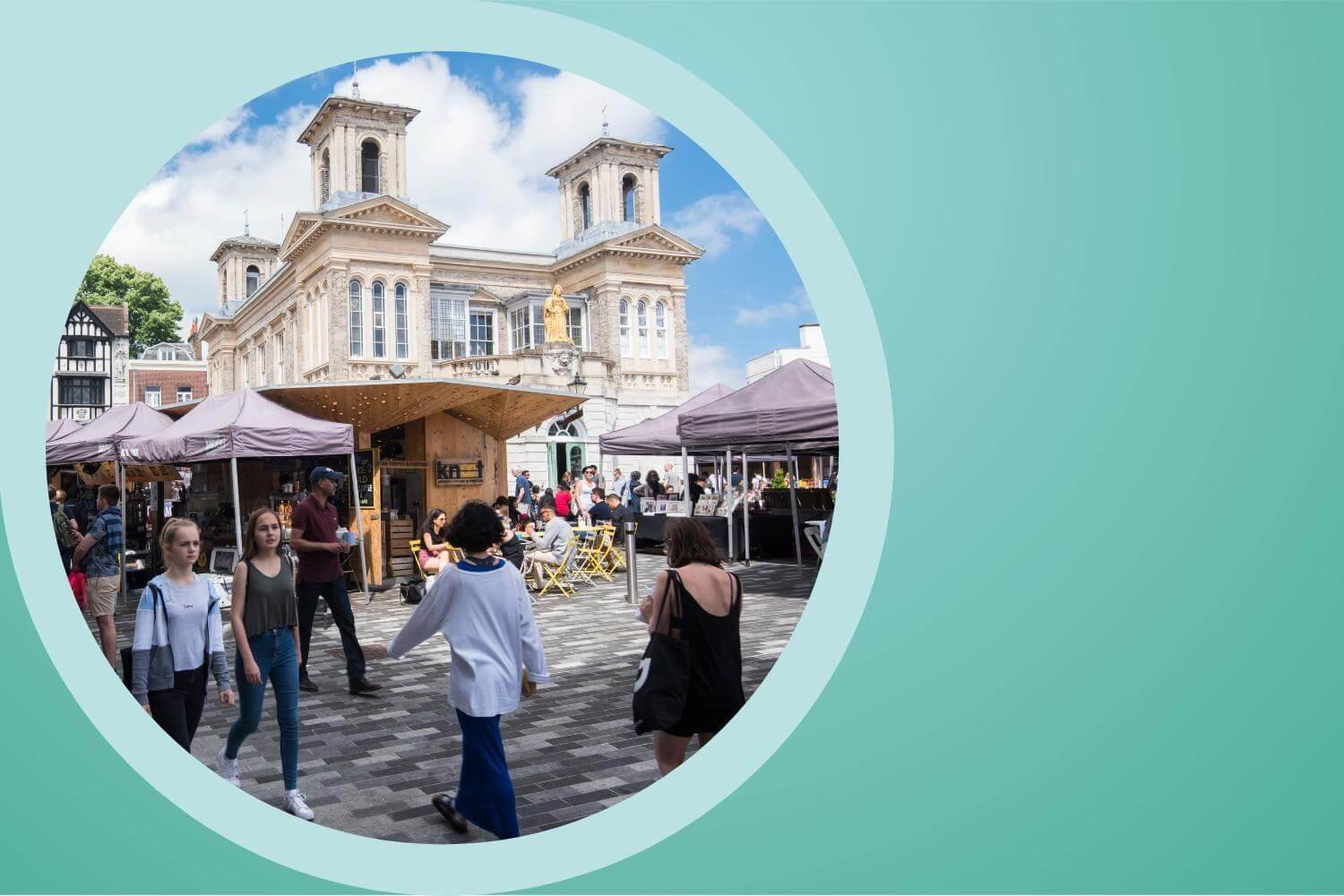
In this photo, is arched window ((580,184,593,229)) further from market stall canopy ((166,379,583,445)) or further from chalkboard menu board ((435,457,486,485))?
chalkboard menu board ((435,457,486,485))

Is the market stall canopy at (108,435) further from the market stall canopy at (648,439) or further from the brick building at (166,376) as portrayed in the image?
the brick building at (166,376)

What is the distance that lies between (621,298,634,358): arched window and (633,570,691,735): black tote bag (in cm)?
3682

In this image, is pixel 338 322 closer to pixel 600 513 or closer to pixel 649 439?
pixel 649 439

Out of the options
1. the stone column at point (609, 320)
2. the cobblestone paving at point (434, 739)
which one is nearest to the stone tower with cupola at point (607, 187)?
the stone column at point (609, 320)

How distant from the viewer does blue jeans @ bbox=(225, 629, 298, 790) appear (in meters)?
4.74

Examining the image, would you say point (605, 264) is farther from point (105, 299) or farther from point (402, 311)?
point (105, 299)

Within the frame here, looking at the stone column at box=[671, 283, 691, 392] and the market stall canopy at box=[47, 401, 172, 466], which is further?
the stone column at box=[671, 283, 691, 392]

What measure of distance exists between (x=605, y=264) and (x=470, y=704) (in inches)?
1476

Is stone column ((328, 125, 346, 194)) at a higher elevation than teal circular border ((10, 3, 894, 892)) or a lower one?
higher

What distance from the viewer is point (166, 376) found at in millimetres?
62656

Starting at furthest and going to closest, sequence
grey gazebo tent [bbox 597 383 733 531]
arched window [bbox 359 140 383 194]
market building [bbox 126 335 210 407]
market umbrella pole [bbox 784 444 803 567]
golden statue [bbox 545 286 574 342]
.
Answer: market building [bbox 126 335 210 407]
arched window [bbox 359 140 383 194]
golden statue [bbox 545 286 574 342]
grey gazebo tent [bbox 597 383 733 531]
market umbrella pole [bbox 784 444 803 567]

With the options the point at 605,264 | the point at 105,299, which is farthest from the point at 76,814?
the point at 105,299

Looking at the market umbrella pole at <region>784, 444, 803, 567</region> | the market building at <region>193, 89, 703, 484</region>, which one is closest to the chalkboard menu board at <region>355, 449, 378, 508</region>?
the market umbrella pole at <region>784, 444, 803, 567</region>

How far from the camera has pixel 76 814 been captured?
143 inches
